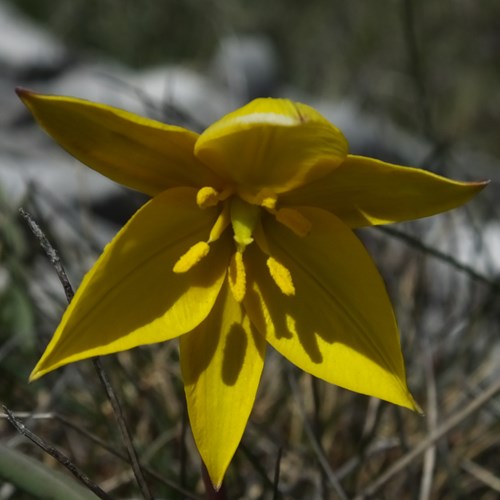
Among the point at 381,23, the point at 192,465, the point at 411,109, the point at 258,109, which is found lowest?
the point at 192,465

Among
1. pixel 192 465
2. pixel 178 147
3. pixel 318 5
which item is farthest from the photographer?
pixel 318 5

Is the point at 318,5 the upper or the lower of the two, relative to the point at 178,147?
upper

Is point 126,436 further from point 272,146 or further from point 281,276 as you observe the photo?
point 272,146

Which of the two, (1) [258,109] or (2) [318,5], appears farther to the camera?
(2) [318,5]

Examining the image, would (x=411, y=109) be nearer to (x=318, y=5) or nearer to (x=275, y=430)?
(x=318, y=5)

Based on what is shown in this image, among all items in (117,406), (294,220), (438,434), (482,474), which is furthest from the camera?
(482,474)

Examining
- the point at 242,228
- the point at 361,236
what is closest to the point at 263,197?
the point at 242,228

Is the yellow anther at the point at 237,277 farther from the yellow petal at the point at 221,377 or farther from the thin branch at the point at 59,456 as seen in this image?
the thin branch at the point at 59,456

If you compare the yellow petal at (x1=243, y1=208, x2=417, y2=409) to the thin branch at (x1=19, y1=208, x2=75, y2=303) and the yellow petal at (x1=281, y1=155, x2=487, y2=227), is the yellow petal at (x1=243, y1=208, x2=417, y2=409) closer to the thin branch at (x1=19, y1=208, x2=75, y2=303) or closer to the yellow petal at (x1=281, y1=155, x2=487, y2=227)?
the yellow petal at (x1=281, y1=155, x2=487, y2=227)

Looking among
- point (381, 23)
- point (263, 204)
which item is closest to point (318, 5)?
point (381, 23)
